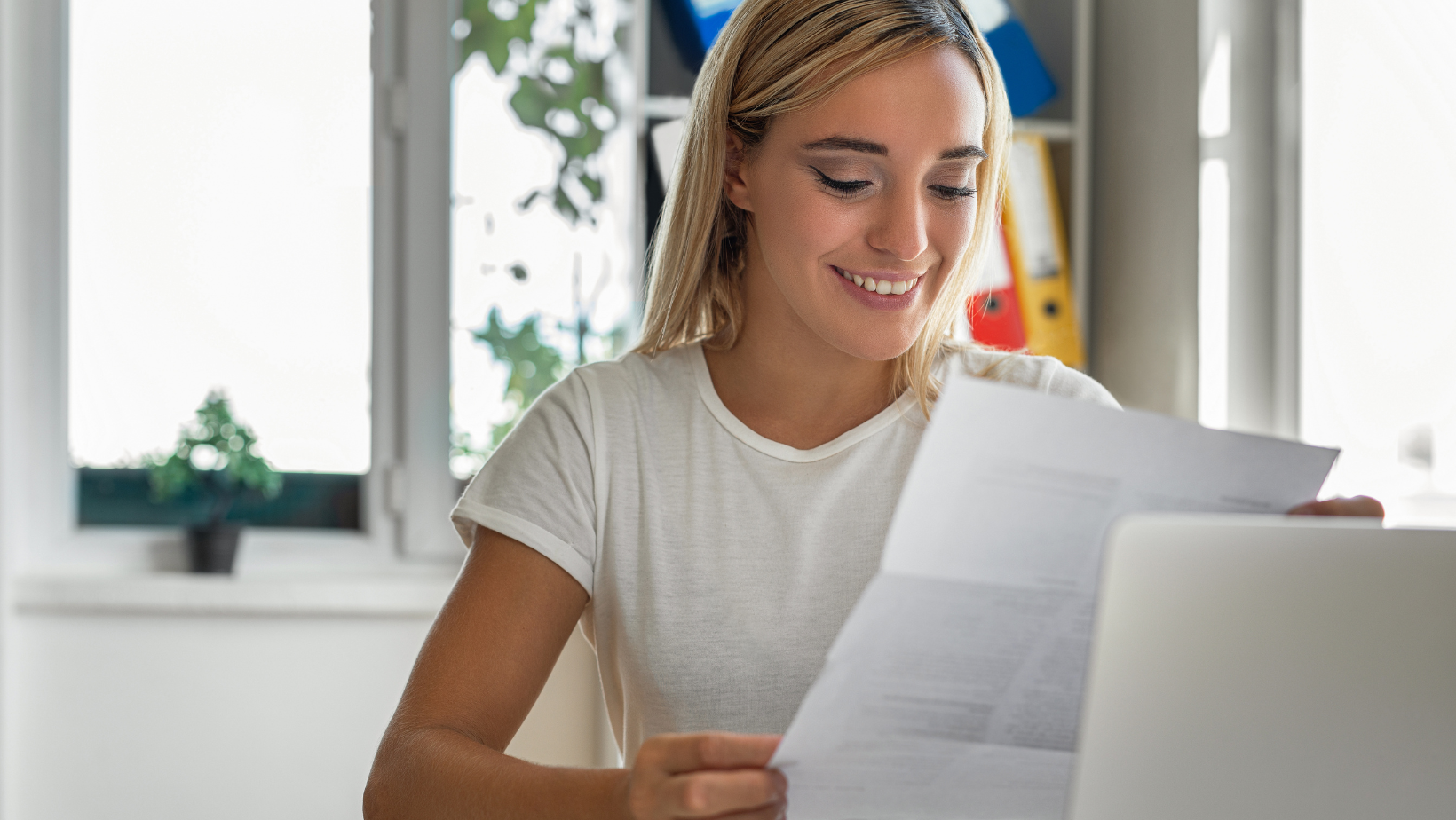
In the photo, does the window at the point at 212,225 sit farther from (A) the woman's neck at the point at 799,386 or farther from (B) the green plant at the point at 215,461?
(A) the woman's neck at the point at 799,386

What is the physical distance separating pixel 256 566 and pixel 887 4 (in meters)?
1.78

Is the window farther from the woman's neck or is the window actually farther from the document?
the document

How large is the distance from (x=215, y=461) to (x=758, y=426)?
1.48 meters

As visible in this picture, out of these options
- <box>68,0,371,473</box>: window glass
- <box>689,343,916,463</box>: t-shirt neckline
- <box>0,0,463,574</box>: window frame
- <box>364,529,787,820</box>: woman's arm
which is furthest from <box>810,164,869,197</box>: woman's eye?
<box>68,0,371,473</box>: window glass

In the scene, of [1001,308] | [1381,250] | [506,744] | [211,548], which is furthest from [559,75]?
[506,744]

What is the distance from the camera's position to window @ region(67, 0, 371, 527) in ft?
7.32

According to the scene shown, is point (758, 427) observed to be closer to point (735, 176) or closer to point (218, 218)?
point (735, 176)

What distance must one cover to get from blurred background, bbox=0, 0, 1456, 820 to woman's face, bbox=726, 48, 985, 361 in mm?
989

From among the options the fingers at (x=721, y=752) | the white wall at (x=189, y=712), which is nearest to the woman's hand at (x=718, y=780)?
the fingers at (x=721, y=752)

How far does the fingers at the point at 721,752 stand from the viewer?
58 cm

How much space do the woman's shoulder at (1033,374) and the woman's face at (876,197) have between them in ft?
0.44

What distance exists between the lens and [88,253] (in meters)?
2.23

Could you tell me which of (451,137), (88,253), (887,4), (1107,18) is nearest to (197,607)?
(88,253)

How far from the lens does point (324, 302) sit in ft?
7.44
